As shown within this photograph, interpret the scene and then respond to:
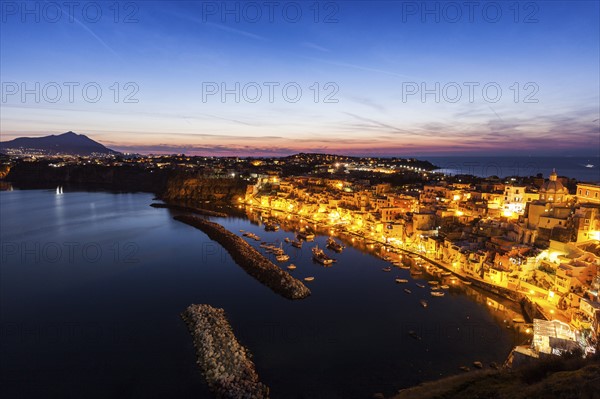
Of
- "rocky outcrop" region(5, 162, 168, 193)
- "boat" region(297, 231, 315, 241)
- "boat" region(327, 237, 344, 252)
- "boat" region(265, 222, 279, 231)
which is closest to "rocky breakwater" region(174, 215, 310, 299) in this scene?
"boat" region(265, 222, 279, 231)

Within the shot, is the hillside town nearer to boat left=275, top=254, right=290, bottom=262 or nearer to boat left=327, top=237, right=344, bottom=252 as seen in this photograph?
boat left=327, top=237, right=344, bottom=252

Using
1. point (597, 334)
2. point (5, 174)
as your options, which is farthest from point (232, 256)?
point (5, 174)

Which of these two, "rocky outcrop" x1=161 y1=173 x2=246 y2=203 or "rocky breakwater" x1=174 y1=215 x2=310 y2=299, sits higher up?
"rocky outcrop" x1=161 y1=173 x2=246 y2=203

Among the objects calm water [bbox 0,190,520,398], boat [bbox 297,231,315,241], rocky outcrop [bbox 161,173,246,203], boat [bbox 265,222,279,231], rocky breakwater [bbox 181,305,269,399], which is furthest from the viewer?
rocky outcrop [bbox 161,173,246,203]

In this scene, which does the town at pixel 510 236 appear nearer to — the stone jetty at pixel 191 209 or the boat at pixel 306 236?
the boat at pixel 306 236

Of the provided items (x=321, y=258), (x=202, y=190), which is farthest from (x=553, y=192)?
(x=202, y=190)

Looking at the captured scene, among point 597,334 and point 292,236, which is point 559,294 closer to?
point 597,334
